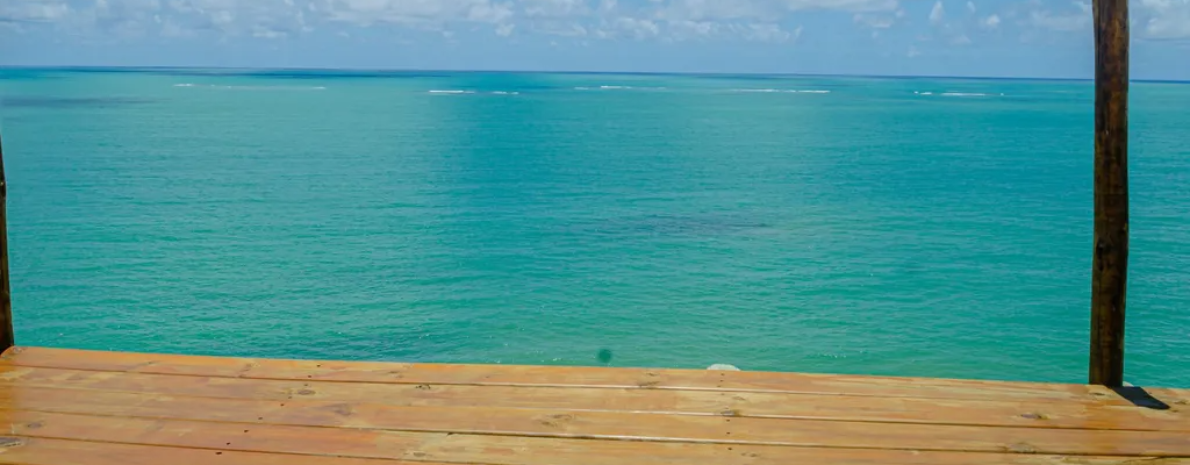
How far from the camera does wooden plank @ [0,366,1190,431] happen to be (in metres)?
4.99

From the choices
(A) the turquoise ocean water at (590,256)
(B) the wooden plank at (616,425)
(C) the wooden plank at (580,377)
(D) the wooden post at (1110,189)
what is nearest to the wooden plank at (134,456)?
(B) the wooden plank at (616,425)

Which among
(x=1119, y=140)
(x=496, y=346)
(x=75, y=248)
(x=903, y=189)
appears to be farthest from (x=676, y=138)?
(x=1119, y=140)

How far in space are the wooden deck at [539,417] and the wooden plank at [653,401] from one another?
12 mm

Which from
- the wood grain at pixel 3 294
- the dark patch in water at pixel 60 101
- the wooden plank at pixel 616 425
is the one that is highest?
the dark patch in water at pixel 60 101

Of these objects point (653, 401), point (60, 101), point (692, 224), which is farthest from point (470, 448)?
point (60, 101)

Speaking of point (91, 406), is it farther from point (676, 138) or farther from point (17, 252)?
point (676, 138)

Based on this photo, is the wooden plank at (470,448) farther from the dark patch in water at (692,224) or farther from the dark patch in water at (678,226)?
the dark patch in water at (692,224)

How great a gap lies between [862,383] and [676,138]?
1827 inches

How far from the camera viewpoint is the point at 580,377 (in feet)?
18.1

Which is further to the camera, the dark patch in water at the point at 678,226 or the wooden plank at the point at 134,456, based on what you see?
the dark patch in water at the point at 678,226

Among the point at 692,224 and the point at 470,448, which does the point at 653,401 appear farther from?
the point at 692,224

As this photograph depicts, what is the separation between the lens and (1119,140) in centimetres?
551

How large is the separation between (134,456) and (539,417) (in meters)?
1.80

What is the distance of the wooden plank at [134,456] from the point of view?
445 cm
